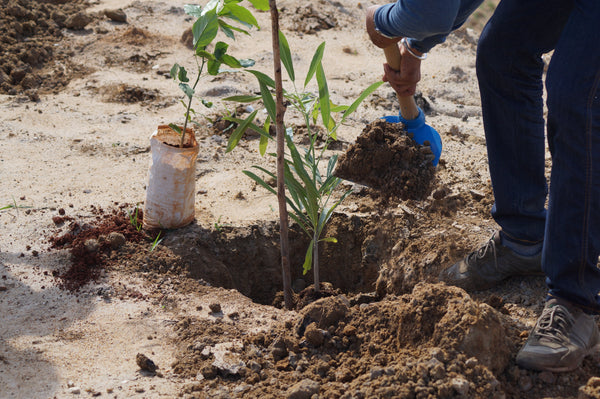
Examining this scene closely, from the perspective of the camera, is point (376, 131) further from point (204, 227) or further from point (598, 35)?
point (598, 35)

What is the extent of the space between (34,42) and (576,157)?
4.86 metres

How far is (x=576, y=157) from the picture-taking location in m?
1.83

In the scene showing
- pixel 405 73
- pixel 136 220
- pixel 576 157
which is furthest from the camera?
pixel 136 220

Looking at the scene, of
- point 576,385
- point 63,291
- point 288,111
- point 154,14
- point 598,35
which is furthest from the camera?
point 154,14

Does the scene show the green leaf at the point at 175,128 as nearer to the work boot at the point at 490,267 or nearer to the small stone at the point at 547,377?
the work boot at the point at 490,267

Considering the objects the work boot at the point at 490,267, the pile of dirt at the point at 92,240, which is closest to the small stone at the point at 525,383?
the work boot at the point at 490,267

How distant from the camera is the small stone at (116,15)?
19.2 ft

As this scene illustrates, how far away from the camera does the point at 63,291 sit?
260cm

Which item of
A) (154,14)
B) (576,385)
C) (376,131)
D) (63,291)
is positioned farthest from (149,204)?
(154,14)

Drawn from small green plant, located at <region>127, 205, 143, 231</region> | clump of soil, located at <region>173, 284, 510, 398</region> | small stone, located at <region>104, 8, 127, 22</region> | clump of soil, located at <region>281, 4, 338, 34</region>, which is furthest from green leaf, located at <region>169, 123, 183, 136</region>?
small stone, located at <region>104, 8, 127, 22</region>

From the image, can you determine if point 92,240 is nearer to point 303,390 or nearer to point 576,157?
point 303,390

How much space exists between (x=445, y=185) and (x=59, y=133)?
2525mm

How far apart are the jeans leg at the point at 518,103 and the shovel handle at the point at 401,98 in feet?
1.35

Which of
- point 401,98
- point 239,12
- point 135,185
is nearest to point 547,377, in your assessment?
point 401,98
